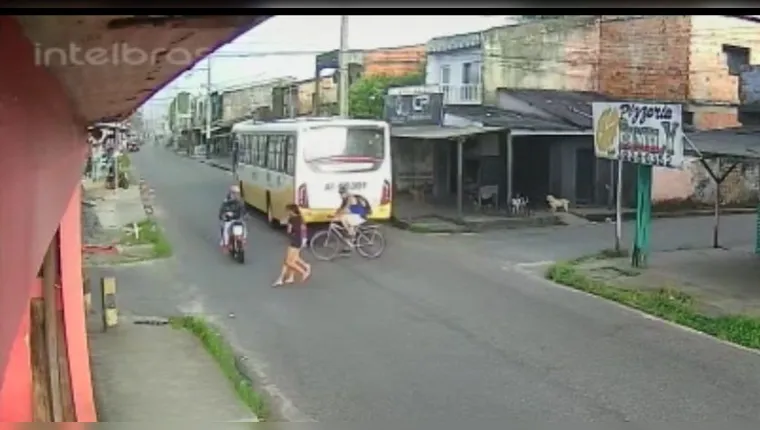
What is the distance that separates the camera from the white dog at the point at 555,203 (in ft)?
12.8

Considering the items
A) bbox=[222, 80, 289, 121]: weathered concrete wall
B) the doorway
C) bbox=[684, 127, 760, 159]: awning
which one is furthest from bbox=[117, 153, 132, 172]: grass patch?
bbox=[684, 127, 760, 159]: awning

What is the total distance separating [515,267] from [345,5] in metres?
3.64

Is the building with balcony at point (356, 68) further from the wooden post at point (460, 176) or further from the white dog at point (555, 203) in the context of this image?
the white dog at point (555, 203)

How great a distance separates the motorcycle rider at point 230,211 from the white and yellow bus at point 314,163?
0.26 ft

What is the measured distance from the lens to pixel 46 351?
2.84 metres

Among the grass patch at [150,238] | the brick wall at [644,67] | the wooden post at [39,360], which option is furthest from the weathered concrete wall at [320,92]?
the brick wall at [644,67]

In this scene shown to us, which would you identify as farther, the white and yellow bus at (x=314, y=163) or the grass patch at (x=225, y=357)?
the white and yellow bus at (x=314, y=163)

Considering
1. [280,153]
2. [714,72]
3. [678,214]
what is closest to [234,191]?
[280,153]

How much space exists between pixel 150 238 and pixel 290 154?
1190mm

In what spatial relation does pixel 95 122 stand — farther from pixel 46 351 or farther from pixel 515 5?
pixel 515 5

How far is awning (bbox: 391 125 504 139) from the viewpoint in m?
3.64

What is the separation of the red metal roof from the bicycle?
247 centimetres

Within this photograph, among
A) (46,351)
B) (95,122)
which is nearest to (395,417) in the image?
(46,351)

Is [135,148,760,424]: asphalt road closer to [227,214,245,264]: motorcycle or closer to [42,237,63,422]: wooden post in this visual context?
[227,214,245,264]: motorcycle
